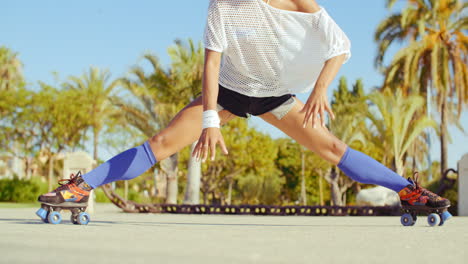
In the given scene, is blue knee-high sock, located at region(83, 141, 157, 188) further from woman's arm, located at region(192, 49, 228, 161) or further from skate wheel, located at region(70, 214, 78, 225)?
woman's arm, located at region(192, 49, 228, 161)

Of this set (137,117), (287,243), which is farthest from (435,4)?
(287,243)

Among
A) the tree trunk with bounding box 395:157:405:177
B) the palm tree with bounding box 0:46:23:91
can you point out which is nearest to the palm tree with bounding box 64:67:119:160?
the palm tree with bounding box 0:46:23:91

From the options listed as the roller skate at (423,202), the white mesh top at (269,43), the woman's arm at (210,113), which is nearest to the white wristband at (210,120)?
the woman's arm at (210,113)

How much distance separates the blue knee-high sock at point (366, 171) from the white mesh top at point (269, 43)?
81 centimetres

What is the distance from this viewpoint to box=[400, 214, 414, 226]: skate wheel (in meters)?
4.91

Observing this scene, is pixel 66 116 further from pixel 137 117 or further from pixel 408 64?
pixel 408 64

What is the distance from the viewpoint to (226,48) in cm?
390

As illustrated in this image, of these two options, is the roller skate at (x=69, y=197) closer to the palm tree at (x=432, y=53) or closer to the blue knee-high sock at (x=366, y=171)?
the blue knee-high sock at (x=366, y=171)

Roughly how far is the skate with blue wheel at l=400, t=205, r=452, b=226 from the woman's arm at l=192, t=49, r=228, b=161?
2112 mm

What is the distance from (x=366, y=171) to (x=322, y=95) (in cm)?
129

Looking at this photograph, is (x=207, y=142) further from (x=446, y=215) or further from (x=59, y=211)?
(x=446, y=215)

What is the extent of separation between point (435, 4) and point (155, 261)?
25664 mm

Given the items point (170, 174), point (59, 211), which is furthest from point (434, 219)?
point (170, 174)

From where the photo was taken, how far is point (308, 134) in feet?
14.6
